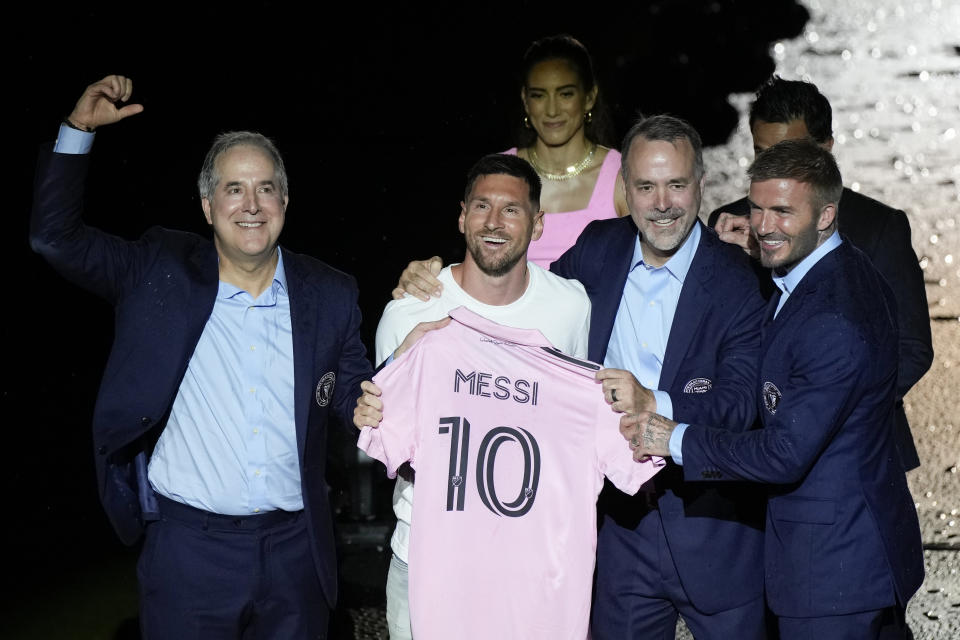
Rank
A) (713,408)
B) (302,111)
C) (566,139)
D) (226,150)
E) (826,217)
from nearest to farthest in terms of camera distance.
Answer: (826,217)
(713,408)
(226,150)
(566,139)
(302,111)

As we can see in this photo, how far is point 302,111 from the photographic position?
4617 millimetres

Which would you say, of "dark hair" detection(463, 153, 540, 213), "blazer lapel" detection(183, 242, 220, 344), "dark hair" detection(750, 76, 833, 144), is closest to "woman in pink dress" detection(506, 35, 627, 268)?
"dark hair" detection(750, 76, 833, 144)

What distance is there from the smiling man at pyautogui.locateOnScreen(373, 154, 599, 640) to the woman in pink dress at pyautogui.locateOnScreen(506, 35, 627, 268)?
2.42 ft

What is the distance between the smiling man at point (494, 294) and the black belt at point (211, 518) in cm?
32

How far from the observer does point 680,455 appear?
90.3 inches

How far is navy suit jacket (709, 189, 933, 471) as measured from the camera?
2.74 meters

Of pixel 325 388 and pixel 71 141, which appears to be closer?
pixel 71 141

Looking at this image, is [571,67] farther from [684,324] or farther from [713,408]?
[713,408]

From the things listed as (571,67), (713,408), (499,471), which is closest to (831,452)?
(713,408)

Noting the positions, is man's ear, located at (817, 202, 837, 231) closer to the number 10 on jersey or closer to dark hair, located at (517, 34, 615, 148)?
the number 10 on jersey

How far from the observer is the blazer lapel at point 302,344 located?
243cm

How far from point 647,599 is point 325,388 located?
95 cm

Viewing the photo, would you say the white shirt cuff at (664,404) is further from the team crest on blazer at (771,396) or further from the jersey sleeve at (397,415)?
the jersey sleeve at (397,415)

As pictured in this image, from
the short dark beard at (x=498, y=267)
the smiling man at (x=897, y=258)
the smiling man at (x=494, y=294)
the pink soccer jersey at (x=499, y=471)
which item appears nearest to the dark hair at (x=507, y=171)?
the smiling man at (x=494, y=294)
